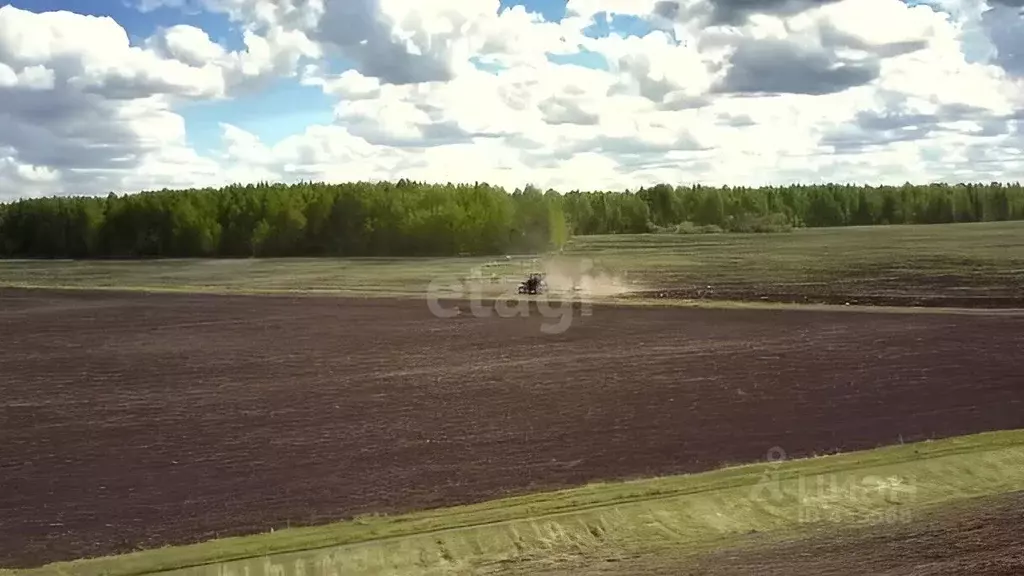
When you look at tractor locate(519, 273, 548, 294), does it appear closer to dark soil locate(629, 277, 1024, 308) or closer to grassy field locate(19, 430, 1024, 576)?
dark soil locate(629, 277, 1024, 308)

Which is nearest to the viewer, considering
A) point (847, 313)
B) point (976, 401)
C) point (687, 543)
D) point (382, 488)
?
point (687, 543)

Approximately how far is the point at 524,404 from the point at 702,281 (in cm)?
2983

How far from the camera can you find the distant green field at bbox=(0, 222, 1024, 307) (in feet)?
150

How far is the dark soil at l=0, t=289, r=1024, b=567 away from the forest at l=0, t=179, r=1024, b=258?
39.1 meters

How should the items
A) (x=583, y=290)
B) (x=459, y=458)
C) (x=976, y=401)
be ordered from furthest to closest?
1. (x=583, y=290)
2. (x=976, y=401)
3. (x=459, y=458)

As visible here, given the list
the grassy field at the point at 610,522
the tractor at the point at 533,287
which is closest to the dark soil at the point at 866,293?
the tractor at the point at 533,287

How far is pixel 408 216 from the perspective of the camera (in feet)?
256

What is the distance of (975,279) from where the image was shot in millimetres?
47938

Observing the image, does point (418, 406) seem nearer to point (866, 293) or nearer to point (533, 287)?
point (533, 287)

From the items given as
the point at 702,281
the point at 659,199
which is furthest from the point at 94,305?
the point at 659,199

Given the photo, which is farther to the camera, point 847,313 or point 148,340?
point 847,313

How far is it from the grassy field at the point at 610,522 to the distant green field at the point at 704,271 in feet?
89.8

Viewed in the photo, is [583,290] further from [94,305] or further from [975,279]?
[94,305]

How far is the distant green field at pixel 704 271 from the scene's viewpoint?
150ft
